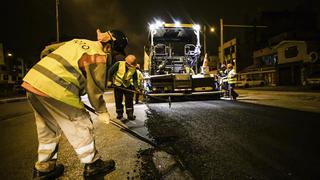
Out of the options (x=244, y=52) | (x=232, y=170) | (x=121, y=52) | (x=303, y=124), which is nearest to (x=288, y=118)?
(x=303, y=124)

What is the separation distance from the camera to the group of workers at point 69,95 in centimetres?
252

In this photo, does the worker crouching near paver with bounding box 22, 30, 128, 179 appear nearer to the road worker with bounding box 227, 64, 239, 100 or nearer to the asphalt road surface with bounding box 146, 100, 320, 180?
Result: the asphalt road surface with bounding box 146, 100, 320, 180

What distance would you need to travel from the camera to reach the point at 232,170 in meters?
2.73

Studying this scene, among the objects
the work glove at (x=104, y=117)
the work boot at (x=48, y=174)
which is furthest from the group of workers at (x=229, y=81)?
the work boot at (x=48, y=174)

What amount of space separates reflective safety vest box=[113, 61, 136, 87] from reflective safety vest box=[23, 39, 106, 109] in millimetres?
3272

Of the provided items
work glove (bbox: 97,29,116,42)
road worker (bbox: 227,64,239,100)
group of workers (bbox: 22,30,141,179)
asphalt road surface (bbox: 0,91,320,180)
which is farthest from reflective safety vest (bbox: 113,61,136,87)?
road worker (bbox: 227,64,239,100)

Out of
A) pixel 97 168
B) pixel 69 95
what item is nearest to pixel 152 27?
pixel 69 95

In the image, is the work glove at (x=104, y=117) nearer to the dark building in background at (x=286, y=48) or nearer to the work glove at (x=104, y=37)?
the work glove at (x=104, y=37)

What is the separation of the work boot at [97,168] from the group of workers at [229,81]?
360 inches

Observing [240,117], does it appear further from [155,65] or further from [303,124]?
[155,65]

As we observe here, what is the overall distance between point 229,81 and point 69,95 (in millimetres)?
9517

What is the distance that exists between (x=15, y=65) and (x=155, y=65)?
48712 millimetres

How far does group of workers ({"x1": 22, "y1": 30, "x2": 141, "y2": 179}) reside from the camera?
2.52 m

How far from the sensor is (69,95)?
8.25 feet
